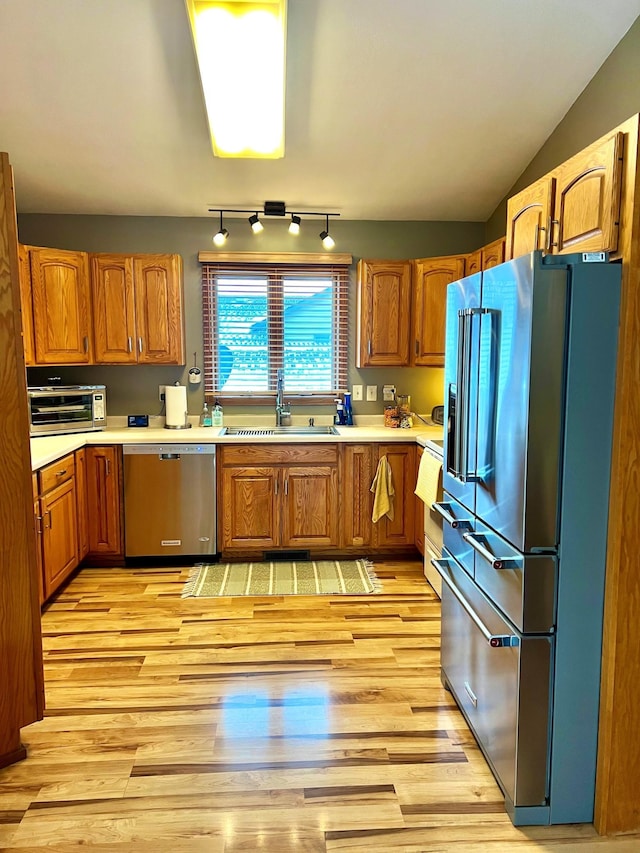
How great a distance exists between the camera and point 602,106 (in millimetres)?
3039

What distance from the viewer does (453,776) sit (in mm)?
2033

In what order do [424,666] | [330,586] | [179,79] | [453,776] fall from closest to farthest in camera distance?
1. [453,776]
2. [424,666]
3. [179,79]
4. [330,586]

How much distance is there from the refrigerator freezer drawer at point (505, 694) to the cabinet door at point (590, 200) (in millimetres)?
1262

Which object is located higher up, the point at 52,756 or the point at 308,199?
the point at 308,199

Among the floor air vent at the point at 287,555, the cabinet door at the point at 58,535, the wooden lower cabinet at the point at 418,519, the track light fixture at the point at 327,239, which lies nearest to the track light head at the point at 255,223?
the track light fixture at the point at 327,239

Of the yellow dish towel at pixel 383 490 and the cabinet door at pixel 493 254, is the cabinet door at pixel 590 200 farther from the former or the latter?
the yellow dish towel at pixel 383 490

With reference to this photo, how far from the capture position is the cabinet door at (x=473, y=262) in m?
3.90

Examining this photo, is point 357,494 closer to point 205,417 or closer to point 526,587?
point 205,417

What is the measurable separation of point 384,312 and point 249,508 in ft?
5.78

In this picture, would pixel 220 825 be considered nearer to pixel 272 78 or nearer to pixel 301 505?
pixel 301 505

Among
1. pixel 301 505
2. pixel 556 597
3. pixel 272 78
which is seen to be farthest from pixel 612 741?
pixel 272 78

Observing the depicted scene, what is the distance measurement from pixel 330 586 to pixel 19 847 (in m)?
2.22

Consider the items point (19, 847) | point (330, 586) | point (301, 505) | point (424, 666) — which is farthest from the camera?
point (301, 505)

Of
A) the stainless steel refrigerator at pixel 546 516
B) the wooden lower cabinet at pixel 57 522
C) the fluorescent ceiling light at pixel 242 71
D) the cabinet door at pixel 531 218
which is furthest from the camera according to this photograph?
the wooden lower cabinet at pixel 57 522
